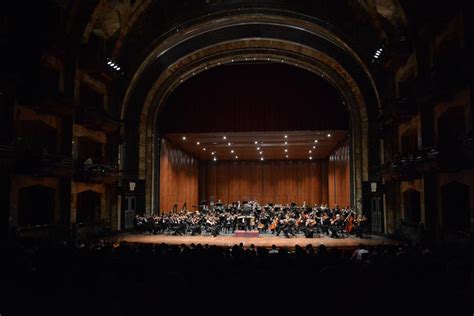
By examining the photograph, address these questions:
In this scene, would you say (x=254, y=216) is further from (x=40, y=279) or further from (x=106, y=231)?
→ (x=40, y=279)

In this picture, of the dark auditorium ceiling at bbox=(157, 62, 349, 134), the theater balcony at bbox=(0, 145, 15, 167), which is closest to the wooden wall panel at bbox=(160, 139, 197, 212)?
the dark auditorium ceiling at bbox=(157, 62, 349, 134)

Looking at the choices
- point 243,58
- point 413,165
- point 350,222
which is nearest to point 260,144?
point 243,58

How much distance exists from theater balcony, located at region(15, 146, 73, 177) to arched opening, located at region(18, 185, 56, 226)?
166 cm

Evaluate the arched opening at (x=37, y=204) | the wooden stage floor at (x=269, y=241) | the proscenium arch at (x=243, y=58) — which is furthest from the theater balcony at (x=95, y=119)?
the wooden stage floor at (x=269, y=241)

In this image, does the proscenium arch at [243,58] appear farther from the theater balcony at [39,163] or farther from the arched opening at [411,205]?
the theater balcony at [39,163]

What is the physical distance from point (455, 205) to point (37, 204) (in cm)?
1855

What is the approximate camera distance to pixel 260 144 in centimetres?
3275

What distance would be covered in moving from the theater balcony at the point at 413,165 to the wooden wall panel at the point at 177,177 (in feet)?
51.0

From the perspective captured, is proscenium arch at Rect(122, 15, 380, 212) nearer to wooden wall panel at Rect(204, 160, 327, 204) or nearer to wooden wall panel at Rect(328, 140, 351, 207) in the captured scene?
wooden wall panel at Rect(328, 140, 351, 207)

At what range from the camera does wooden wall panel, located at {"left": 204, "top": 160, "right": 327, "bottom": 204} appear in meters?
41.5

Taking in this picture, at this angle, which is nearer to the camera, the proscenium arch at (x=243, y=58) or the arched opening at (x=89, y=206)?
the arched opening at (x=89, y=206)

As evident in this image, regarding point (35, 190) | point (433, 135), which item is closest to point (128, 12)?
point (35, 190)

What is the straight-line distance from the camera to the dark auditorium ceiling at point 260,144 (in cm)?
2830

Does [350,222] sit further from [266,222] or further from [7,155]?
[7,155]
